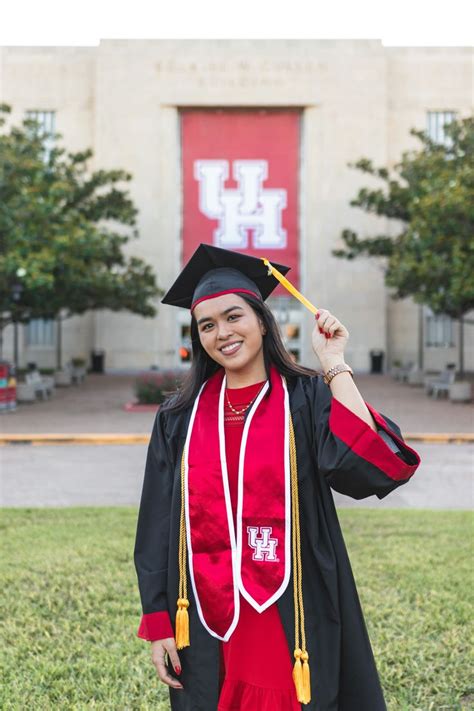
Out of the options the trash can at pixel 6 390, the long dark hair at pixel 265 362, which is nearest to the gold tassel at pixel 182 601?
the long dark hair at pixel 265 362

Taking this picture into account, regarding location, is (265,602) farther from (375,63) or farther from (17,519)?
(375,63)

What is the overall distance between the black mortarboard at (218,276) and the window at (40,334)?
36207 mm

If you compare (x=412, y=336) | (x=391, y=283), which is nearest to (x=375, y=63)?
(x=412, y=336)

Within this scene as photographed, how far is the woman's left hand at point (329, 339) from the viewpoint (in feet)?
7.38

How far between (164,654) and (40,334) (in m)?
37.0

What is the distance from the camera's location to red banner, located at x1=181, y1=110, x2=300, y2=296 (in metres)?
35.7

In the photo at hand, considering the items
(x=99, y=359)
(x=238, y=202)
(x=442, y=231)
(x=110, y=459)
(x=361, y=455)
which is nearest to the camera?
(x=361, y=455)

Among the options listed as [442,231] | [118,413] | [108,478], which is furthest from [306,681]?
[442,231]

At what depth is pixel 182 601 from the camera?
2316 millimetres

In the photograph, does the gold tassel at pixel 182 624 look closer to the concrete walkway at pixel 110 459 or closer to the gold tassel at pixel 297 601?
the gold tassel at pixel 297 601

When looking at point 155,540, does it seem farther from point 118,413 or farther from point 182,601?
point 118,413

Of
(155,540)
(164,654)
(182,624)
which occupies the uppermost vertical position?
(155,540)

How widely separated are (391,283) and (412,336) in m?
15.9

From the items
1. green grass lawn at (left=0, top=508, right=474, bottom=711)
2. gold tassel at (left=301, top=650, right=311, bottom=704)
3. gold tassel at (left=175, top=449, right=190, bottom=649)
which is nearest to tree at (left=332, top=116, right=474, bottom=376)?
green grass lawn at (left=0, top=508, right=474, bottom=711)
